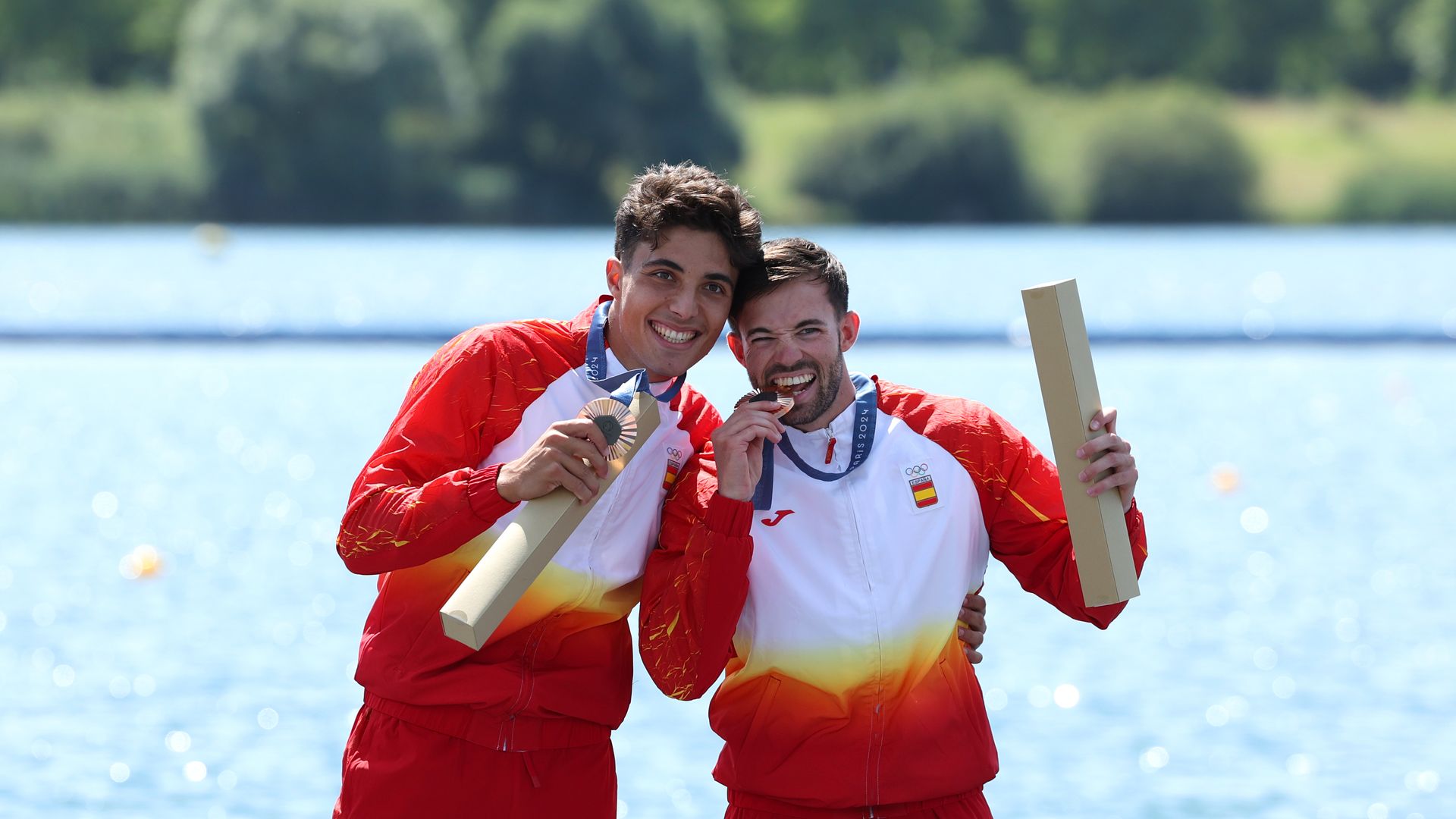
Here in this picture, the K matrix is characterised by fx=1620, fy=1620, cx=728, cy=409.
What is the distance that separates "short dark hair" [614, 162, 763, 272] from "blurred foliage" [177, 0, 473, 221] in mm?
38889

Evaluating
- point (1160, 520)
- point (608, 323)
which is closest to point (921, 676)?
point (608, 323)

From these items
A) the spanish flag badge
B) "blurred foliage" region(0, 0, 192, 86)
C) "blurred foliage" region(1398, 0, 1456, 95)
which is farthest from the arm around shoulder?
"blurred foliage" region(0, 0, 192, 86)

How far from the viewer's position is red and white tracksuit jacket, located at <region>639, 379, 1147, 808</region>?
2.80 m

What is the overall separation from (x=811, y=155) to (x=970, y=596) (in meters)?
41.7

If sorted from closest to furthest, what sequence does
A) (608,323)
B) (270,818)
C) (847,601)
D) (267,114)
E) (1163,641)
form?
(847,601) → (608,323) → (270,818) → (1163,641) → (267,114)

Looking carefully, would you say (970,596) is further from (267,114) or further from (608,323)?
(267,114)

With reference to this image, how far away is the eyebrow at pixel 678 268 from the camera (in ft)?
9.46

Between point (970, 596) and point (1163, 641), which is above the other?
point (970, 596)

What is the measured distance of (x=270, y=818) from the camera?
18.6 ft

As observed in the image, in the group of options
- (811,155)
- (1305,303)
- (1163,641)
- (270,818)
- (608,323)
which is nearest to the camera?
(608,323)

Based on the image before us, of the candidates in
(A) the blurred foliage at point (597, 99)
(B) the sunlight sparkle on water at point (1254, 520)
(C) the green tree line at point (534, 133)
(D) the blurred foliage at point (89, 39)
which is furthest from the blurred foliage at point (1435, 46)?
(B) the sunlight sparkle on water at point (1254, 520)

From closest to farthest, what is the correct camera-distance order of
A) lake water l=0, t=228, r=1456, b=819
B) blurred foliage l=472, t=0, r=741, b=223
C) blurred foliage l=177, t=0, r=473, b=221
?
lake water l=0, t=228, r=1456, b=819, blurred foliage l=177, t=0, r=473, b=221, blurred foliage l=472, t=0, r=741, b=223

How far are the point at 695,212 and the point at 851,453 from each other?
517 millimetres

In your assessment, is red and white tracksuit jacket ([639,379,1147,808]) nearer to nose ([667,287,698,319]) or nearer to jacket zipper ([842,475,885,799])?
jacket zipper ([842,475,885,799])
